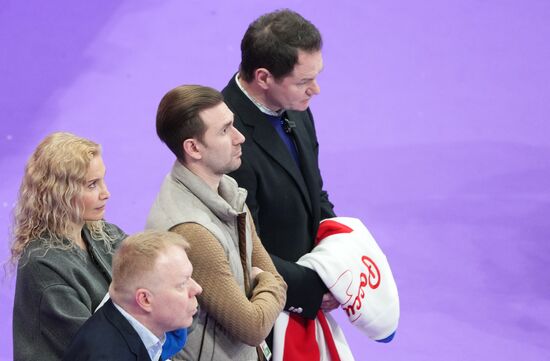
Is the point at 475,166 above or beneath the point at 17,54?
beneath

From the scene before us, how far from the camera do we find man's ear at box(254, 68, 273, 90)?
13.1 feet

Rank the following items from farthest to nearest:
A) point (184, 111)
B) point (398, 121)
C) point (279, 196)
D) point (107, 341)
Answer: point (398, 121), point (279, 196), point (184, 111), point (107, 341)

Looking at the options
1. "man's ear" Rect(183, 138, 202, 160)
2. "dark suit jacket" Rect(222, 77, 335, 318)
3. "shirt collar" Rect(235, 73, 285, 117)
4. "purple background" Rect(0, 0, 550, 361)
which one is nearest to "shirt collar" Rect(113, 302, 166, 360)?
"man's ear" Rect(183, 138, 202, 160)

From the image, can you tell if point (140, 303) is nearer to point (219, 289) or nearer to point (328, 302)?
point (219, 289)

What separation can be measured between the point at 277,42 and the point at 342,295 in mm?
866

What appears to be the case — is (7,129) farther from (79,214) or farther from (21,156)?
(79,214)

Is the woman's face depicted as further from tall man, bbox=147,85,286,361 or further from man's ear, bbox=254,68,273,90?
man's ear, bbox=254,68,273,90

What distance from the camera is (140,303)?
9.85 ft

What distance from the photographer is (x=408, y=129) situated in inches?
297

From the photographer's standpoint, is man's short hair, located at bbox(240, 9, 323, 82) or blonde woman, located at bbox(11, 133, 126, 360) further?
man's short hair, located at bbox(240, 9, 323, 82)

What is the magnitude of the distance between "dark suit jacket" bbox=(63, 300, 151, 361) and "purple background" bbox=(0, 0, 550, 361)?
2693mm

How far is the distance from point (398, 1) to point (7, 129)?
2.97 metres

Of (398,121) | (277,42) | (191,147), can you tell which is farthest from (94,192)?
(398,121)

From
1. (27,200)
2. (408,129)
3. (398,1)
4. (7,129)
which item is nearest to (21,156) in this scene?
(7,129)
